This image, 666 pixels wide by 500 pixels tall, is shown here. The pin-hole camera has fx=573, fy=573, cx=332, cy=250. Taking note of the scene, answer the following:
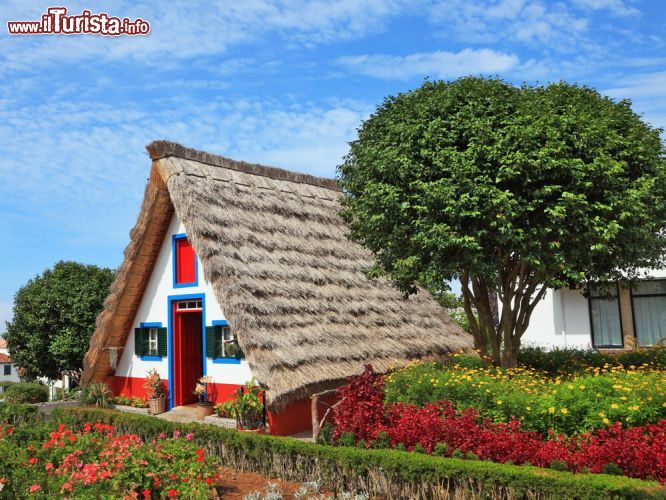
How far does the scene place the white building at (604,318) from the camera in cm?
2162

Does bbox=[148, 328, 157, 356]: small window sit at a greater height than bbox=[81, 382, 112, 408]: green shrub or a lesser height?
greater

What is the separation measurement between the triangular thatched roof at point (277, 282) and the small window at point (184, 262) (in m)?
0.81

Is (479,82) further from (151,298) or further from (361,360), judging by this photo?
(151,298)

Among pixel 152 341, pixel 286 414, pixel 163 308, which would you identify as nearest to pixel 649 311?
pixel 286 414

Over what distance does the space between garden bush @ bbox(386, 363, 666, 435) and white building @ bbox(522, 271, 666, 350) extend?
12.3 metres

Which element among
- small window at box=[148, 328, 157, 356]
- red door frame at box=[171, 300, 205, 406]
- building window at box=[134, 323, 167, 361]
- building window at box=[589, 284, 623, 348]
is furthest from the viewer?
building window at box=[589, 284, 623, 348]

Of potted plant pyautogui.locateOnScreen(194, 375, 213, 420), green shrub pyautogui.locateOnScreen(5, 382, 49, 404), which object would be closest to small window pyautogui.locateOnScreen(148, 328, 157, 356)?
potted plant pyautogui.locateOnScreen(194, 375, 213, 420)

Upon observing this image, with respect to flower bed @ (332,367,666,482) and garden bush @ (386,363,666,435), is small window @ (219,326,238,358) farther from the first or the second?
garden bush @ (386,363,666,435)

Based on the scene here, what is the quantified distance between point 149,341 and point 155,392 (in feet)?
5.28

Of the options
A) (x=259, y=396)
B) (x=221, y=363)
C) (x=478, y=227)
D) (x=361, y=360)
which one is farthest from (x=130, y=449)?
(x=478, y=227)

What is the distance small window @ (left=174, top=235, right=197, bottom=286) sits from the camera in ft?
48.5

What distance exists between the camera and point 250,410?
12297 mm

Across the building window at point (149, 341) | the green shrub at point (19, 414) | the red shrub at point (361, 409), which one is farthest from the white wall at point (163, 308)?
the red shrub at point (361, 409)

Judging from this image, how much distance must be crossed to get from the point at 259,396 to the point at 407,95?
784cm
